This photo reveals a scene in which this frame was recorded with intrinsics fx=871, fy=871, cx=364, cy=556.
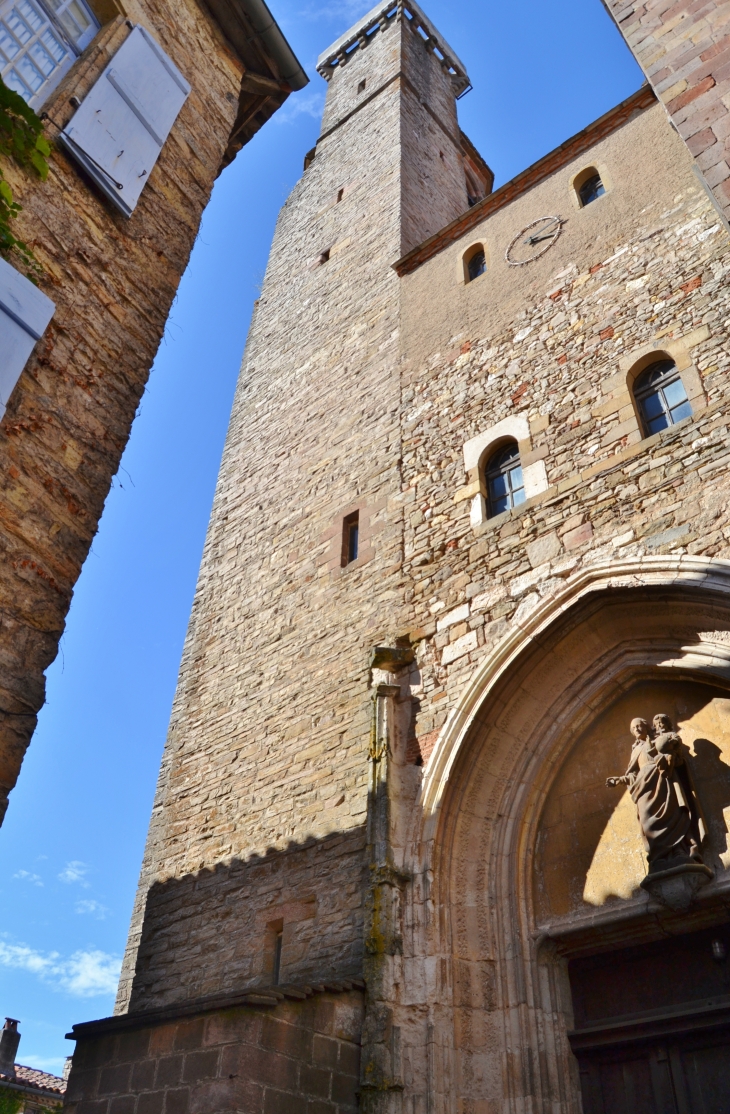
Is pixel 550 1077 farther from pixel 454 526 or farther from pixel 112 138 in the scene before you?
pixel 112 138

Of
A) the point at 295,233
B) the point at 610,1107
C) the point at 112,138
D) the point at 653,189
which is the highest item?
the point at 295,233

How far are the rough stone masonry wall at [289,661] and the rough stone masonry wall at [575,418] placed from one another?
58 centimetres

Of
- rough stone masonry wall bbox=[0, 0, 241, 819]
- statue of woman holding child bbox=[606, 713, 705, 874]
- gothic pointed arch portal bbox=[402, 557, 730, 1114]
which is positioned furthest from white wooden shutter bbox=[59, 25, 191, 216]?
statue of woman holding child bbox=[606, 713, 705, 874]

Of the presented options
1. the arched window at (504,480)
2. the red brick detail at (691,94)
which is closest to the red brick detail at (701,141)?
the red brick detail at (691,94)

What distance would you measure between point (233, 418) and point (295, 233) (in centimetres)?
454

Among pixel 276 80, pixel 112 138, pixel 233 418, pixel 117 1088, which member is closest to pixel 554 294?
pixel 276 80

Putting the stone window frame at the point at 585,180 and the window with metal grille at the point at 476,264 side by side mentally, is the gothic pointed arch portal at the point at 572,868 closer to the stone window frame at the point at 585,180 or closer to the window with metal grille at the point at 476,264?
the stone window frame at the point at 585,180

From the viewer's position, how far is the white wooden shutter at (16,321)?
4.18 metres

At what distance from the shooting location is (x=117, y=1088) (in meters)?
4.94

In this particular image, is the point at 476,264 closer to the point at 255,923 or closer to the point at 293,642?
the point at 293,642

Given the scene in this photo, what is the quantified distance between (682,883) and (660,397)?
3543 mm

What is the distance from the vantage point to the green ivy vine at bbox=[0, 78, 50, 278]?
4617mm

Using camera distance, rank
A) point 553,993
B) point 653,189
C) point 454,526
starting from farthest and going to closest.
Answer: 1. point 653,189
2. point 454,526
3. point 553,993

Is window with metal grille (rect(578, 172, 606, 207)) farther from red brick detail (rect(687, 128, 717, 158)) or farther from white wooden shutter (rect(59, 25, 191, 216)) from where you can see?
white wooden shutter (rect(59, 25, 191, 216))
